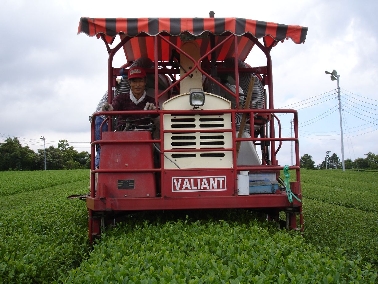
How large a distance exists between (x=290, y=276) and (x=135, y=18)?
449 cm

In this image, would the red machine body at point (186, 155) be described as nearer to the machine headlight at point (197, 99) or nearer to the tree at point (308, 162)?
the machine headlight at point (197, 99)

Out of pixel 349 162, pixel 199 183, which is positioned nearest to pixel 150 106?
pixel 199 183

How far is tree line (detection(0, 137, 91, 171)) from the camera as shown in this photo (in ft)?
213

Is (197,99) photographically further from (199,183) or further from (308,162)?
(308,162)

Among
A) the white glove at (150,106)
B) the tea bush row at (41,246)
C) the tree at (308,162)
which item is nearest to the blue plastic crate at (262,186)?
the white glove at (150,106)

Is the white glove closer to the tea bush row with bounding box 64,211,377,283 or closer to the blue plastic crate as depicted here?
the blue plastic crate

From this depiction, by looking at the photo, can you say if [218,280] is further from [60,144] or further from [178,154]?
[60,144]

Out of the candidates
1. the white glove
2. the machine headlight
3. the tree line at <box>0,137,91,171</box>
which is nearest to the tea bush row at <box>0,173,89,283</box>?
the white glove

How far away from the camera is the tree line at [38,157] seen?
6494 cm

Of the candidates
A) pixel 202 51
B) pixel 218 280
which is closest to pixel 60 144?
pixel 202 51

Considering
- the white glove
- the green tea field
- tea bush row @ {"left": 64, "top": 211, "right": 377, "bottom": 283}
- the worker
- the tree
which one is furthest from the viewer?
the tree

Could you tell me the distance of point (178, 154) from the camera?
702 centimetres

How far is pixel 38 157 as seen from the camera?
6962 centimetres

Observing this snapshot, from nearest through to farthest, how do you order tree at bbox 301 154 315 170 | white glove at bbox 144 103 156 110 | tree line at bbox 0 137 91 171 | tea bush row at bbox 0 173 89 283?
tea bush row at bbox 0 173 89 283, white glove at bbox 144 103 156 110, tree line at bbox 0 137 91 171, tree at bbox 301 154 315 170
